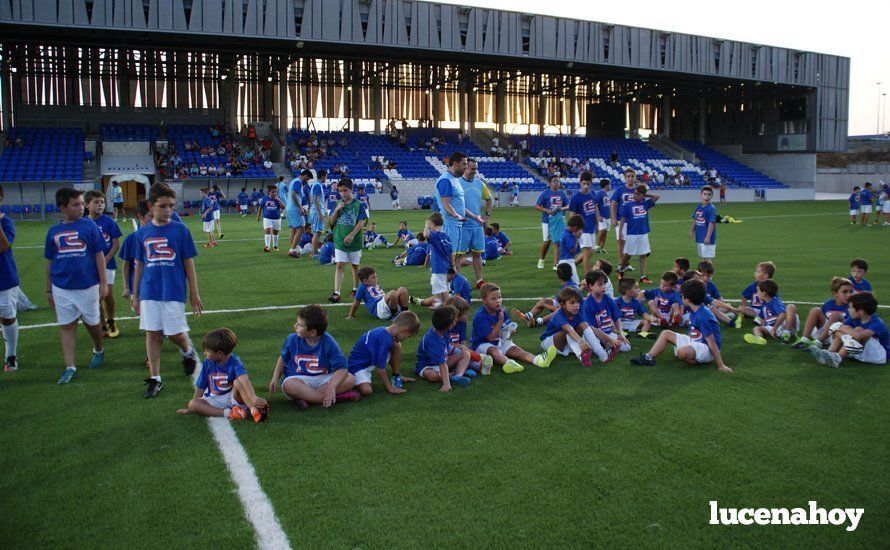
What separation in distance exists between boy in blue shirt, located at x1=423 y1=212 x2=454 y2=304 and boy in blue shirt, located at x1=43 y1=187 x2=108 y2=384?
162 inches

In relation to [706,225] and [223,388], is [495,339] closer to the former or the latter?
[223,388]

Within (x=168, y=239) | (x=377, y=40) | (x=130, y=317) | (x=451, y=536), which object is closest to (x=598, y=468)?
(x=451, y=536)

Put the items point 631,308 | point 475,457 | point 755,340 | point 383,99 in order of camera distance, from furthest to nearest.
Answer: point 383,99
point 631,308
point 755,340
point 475,457

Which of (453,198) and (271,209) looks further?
(271,209)

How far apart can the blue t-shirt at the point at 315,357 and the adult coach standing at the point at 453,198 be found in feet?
15.1

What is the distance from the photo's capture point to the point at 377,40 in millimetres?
39219

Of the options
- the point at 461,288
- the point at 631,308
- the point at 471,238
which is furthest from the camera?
the point at 471,238

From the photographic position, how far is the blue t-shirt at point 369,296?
9547mm

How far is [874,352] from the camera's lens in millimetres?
7148

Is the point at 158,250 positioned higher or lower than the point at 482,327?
higher

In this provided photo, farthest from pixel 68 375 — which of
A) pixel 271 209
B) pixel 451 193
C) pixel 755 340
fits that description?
pixel 271 209

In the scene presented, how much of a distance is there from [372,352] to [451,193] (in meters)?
4.74

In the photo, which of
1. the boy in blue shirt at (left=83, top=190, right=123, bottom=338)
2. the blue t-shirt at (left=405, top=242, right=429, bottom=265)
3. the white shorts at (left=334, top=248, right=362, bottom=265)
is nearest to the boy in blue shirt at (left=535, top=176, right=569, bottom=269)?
the blue t-shirt at (left=405, top=242, right=429, bottom=265)

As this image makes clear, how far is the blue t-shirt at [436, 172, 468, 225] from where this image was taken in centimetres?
1050
